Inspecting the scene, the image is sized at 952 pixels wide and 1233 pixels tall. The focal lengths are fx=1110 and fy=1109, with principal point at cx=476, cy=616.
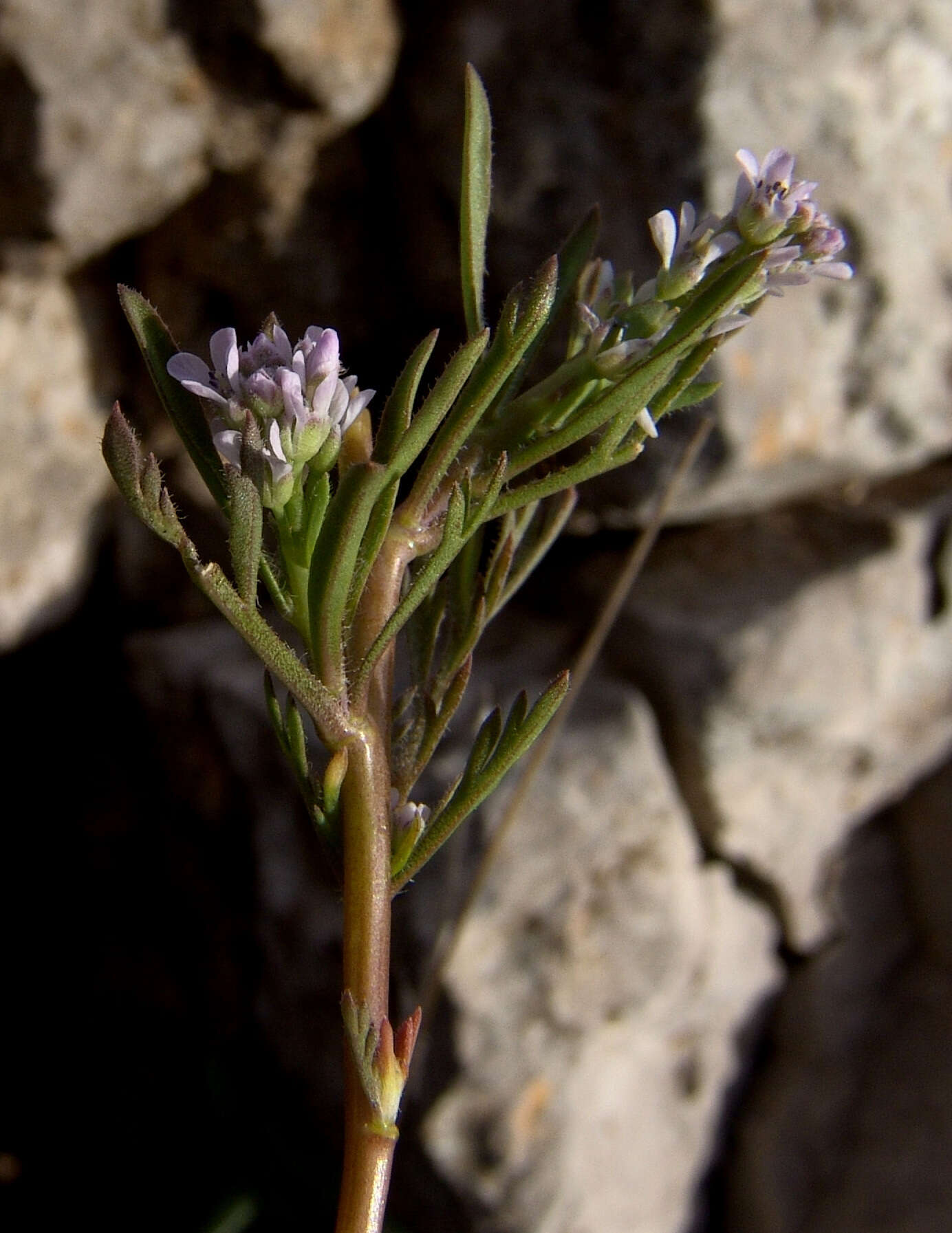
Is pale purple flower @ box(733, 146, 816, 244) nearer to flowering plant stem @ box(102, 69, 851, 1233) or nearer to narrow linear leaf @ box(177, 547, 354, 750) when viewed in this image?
flowering plant stem @ box(102, 69, 851, 1233)

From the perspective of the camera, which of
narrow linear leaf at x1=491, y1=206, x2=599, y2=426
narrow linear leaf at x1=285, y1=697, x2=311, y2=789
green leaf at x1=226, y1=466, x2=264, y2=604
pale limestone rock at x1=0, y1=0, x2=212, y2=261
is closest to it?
green leaf at x1=226, y1=466, x2=264, y2=604

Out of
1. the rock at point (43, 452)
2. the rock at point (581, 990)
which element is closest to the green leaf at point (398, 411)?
the rock at point (581, 990)

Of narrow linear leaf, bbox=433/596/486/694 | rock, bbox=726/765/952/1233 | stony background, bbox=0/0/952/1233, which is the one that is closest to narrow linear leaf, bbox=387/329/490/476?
narrow linear leaf, bbox=433/596/486/694

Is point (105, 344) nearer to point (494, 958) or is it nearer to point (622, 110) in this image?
point (622, 110)

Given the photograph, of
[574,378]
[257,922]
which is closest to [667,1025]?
[257,922]

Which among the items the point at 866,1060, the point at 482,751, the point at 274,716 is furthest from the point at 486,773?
the point at 866,1060

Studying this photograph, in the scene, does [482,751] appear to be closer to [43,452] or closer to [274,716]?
[274,716]
